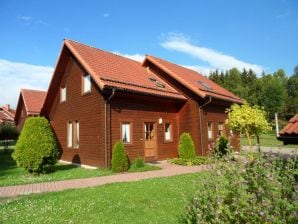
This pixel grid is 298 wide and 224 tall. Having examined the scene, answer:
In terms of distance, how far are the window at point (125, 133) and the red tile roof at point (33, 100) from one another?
55.6 feet

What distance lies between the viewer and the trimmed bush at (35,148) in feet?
42.8

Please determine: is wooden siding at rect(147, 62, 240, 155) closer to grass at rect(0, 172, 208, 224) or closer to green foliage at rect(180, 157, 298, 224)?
grass at rect(0, 172, 208, 224)

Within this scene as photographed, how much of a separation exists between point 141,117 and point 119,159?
3618 mm

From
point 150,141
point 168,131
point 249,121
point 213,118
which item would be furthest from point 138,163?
point 213,118

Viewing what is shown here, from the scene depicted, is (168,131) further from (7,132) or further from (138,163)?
Result: (7,132)

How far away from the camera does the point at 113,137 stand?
1520cm

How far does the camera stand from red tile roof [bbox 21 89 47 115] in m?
30.6

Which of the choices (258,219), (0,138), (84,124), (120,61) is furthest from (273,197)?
(0,138)

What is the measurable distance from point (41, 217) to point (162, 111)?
12610 mm

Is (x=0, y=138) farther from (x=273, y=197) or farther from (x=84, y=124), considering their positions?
(x=273, y=197)

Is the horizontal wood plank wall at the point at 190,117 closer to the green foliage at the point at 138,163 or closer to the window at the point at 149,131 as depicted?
the window at the point at 149,131

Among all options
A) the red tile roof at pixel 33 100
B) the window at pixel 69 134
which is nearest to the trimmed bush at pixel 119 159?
the window at pixel 69 134

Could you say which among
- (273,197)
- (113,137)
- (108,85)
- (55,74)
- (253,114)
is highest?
(55,74)

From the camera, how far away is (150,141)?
17.3 metres
